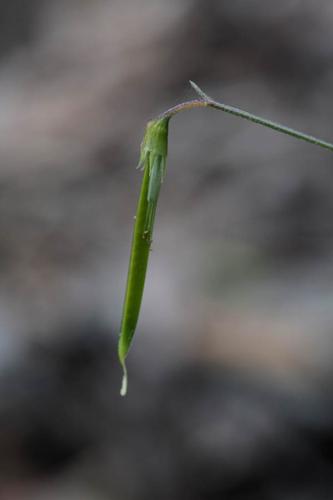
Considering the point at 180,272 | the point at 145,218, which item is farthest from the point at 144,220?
the point at 180,272

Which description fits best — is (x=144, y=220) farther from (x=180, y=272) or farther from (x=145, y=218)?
(x=180, y=272)

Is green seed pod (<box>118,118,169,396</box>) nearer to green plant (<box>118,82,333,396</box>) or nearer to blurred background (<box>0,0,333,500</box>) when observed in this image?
green plant (<box>118,82,333,396</box>)

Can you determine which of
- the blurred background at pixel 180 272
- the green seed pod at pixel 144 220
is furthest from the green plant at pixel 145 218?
the blurred background at pixel 180 272

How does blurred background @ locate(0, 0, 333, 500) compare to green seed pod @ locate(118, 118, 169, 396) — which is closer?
green seed pod @ locate(118, 118, 169, 396)

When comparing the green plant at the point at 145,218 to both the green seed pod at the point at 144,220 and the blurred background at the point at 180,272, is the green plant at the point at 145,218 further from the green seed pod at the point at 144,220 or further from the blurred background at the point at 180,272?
the blurred background at the point at 180,272

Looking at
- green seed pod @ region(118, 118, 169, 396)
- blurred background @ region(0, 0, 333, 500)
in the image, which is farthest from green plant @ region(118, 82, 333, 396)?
blurred background @ region(0, 0, 333, 500)

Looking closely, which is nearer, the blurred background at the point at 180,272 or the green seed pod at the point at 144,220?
the green seed pod at the point at 144,220
